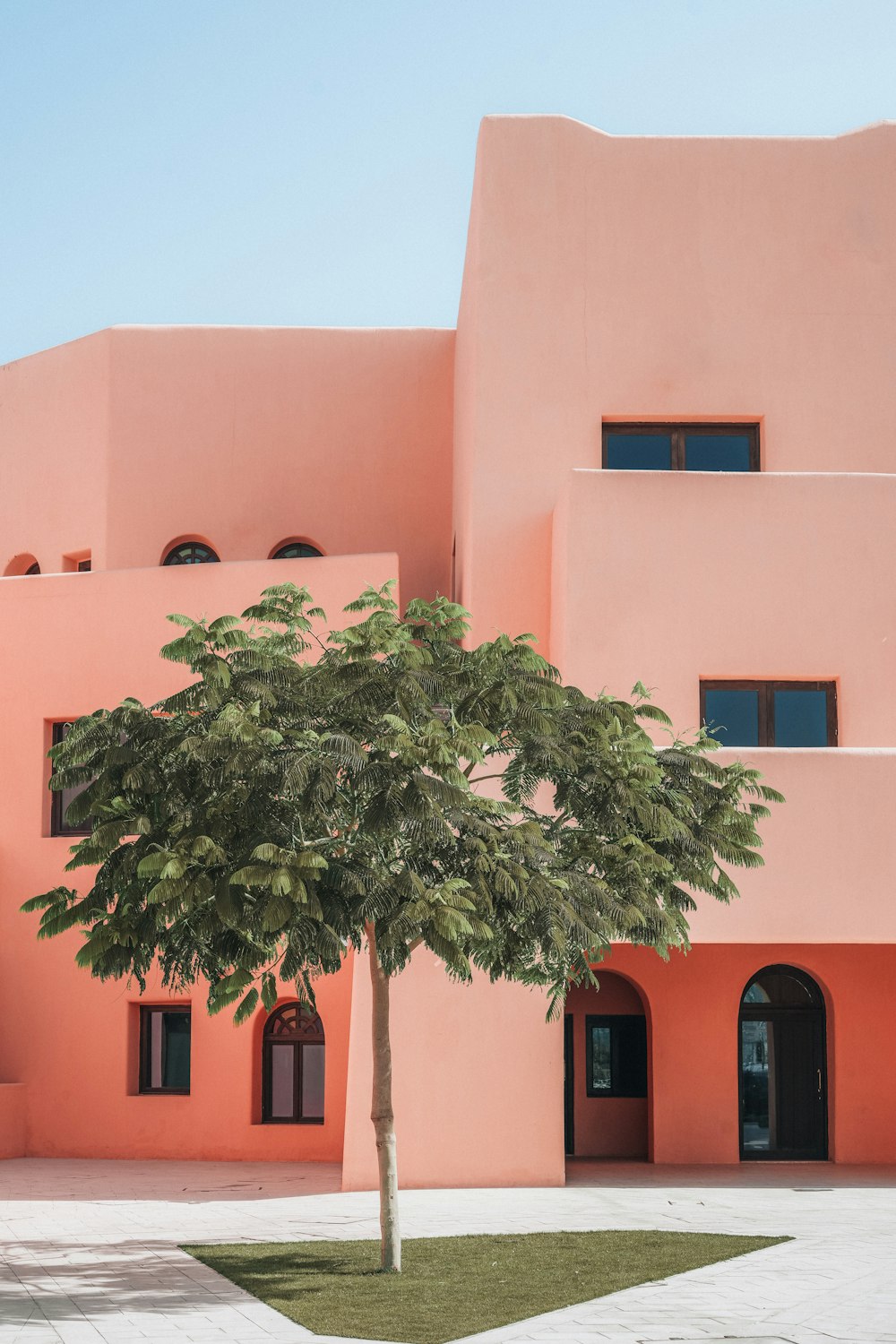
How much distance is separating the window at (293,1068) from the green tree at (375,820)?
386 inches

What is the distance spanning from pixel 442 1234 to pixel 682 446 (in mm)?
10804

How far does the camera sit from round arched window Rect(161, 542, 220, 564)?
24.8 m

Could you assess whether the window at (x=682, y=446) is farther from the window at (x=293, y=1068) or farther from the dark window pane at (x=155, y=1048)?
the dark window pane at (x=155, y=1048)

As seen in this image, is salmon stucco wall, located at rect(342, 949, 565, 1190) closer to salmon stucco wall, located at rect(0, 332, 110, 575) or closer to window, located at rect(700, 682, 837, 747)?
window, located at rect(700, 682, 837, 747)

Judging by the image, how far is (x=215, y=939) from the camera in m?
10.6

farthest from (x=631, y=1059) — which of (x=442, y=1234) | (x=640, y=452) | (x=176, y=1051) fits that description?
(x=442, y=1234)

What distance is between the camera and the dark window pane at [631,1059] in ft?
68.7

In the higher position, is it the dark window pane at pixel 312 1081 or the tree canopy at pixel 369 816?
the tree canopy at pixel 369 816

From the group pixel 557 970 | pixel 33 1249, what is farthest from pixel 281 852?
pixel 33 1249

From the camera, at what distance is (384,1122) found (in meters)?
11.5

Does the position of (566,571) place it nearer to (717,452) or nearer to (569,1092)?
(717,452)

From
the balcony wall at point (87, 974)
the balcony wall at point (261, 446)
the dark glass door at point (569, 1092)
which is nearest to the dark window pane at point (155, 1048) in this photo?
the balcony wall at point (87, 974)

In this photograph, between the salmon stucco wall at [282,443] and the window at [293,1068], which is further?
the salmon stucco wall at [282,443]

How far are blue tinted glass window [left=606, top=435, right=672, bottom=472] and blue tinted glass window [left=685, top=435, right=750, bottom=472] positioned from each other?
279 mm
